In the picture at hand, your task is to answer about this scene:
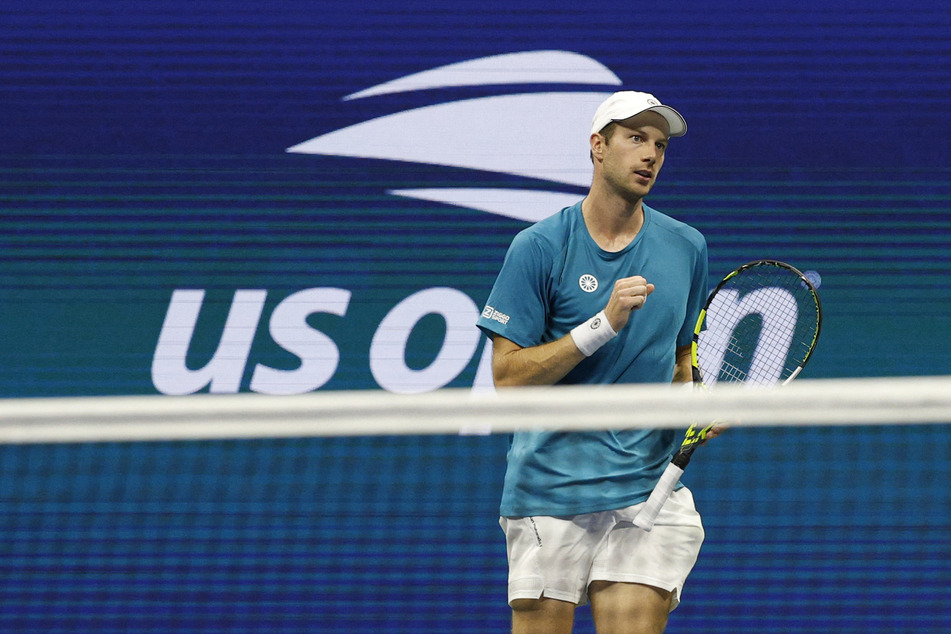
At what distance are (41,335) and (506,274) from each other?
3163 millimetres

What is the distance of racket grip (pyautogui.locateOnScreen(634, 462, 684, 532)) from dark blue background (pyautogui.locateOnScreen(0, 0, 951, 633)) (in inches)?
91.6

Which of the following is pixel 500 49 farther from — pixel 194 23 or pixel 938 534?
pixel 938 534

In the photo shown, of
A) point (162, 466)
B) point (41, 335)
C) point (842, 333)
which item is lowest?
point (162, 466)

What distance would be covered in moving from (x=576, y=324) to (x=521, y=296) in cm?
16

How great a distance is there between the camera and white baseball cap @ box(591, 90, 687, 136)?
10.9 feet

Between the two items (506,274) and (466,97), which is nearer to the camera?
(506,274)

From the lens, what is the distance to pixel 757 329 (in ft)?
16.2

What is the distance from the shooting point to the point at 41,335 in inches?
225

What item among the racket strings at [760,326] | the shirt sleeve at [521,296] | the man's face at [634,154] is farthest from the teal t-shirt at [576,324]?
the racket strings at [760,326]

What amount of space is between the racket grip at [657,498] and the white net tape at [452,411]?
0.42 m

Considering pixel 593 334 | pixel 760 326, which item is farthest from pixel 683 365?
pixel 760 326

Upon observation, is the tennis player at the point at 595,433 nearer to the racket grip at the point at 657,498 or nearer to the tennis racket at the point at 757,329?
the racket grip at the point at 657,498

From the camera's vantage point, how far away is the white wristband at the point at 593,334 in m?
3.06

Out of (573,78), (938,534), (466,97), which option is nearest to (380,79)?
(466,97)
